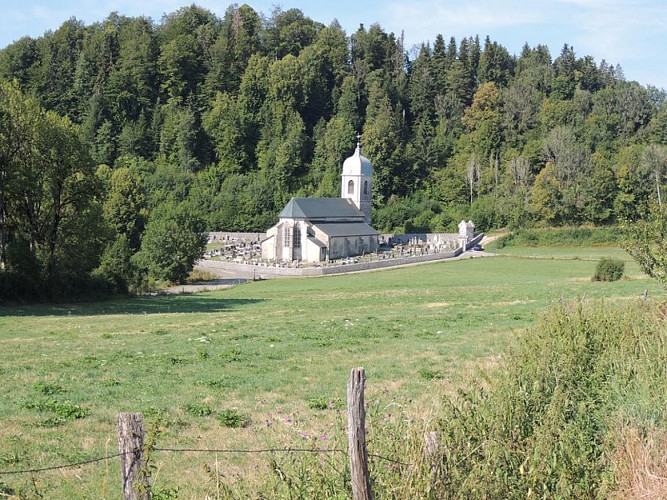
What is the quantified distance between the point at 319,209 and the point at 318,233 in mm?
4873

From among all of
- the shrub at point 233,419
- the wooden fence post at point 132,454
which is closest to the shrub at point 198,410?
the shrub at point 233,419

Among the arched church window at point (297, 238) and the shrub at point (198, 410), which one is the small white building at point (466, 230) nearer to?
the arched church window at point (297, 238)

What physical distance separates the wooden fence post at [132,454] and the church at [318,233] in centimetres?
6792

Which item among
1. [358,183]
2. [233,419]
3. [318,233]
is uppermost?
[358,183]

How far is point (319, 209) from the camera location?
79875 mm

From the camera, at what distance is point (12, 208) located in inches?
1377

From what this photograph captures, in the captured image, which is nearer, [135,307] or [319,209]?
[135,307]

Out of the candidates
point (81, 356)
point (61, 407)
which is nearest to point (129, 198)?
point (81, 356)

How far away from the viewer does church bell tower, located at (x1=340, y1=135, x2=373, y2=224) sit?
87938mm

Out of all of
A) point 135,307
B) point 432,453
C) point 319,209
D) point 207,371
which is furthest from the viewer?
point 319,209

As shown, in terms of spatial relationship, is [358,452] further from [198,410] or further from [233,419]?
[198,410]

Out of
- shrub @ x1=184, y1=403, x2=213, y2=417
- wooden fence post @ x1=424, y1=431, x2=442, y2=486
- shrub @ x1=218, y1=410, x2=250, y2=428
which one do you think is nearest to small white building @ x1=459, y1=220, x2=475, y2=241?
shrub @ x1=184, y1=403, x2=213, y2=417

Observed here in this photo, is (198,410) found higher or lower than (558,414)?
lower

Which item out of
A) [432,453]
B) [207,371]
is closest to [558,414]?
[432,453]
